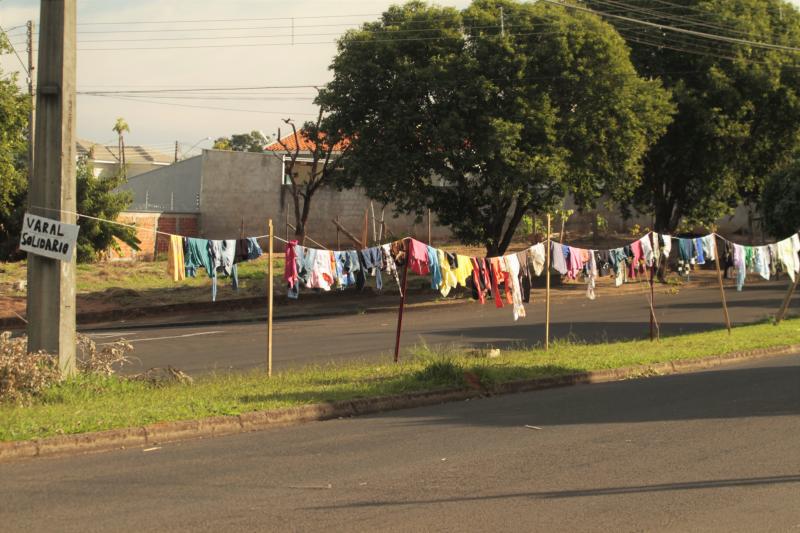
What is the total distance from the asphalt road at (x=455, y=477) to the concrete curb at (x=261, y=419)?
0.24m

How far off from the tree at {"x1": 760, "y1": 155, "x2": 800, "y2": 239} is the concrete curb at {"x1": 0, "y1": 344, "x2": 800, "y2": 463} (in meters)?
16.9

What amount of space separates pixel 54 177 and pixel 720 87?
2833cm

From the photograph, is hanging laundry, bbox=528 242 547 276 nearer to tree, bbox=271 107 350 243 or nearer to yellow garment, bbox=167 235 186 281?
yellow garment, bbox=167 235 186 281

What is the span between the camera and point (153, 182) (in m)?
56.0

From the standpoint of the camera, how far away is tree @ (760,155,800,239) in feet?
97.1

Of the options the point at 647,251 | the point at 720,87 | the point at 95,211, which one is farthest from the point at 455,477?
the point at 95,211

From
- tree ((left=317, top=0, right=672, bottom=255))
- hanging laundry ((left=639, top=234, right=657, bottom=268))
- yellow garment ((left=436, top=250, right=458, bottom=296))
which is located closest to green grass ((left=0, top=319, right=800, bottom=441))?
yellow garment ((left=436, top=250, right=458, bottom=296))

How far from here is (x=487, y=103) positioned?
2920 cm

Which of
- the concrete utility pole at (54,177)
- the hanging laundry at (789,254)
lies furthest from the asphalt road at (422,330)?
the concrete utility pole at (54,177)

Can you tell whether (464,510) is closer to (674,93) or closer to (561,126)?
(561,126)

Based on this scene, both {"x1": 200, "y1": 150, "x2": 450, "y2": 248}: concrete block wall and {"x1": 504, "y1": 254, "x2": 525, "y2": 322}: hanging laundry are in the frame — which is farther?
{"x1": 200, "y1": 150, "x2": 450, "y2": 248}: concrete block wall

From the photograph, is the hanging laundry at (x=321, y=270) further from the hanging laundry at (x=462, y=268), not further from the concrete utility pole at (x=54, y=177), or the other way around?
the concrete utility pole at (x=54, y=177)

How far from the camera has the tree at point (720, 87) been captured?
34.8 m

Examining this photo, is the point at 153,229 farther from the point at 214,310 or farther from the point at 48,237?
the point at 48,237
